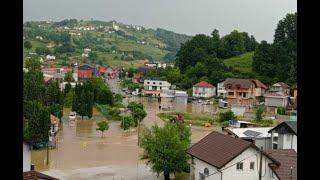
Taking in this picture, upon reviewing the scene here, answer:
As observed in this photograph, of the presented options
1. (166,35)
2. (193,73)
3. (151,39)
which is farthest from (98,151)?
(166,35)

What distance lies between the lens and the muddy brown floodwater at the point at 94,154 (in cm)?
766

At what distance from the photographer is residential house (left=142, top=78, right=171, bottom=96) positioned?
66.2 feet

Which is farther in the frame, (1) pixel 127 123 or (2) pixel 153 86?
(2) pixel 153 86

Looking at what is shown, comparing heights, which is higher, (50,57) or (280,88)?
(50,57)

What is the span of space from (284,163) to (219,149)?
30.6 inches

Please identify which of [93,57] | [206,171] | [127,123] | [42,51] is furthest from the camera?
[93,57]

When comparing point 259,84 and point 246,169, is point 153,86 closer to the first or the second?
point 259,84

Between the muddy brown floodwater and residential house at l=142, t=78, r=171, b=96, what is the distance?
6.64m

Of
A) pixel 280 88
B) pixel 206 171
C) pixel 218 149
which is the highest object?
pixel 280 88

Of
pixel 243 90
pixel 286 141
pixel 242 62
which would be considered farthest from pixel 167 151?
pixel 242 62

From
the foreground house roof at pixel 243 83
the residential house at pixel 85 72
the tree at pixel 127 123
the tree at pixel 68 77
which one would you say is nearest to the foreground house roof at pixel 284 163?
the tree at pixel 127 123

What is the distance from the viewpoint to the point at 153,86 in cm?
2048
